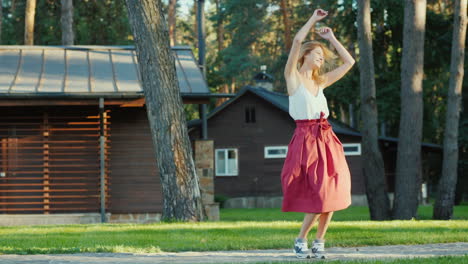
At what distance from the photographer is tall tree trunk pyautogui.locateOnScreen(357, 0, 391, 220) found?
765 inches

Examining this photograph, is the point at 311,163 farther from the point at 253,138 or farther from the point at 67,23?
the point at 253,138

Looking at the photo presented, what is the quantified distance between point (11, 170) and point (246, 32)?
89.4 ft

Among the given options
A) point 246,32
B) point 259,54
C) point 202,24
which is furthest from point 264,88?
point 202,24

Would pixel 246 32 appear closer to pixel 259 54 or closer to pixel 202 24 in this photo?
pixel 259 54

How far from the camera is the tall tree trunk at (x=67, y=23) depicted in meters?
25.9

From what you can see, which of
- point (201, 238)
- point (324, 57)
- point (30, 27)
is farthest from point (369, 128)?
point (30, 27)

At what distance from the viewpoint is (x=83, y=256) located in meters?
7.23

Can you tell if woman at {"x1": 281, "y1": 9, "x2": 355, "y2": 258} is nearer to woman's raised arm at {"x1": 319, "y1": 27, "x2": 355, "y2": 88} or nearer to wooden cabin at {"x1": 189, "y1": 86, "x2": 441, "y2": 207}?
woman's raised arm at {"x1": 319, "y1": 27, "x2": 355, "y2": 88}

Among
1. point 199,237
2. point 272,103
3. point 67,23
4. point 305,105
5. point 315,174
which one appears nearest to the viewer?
point 315,174

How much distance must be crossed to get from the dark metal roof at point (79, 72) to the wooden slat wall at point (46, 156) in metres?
0.81

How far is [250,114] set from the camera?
35.8 meters

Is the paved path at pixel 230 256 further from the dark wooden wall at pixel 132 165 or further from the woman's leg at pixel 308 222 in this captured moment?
the dark wooden wall at pixel 132 165

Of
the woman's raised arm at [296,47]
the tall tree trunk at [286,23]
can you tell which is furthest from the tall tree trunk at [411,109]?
the tall tree trunk at [286,23]

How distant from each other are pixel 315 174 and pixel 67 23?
Result: 2050 centimetres
